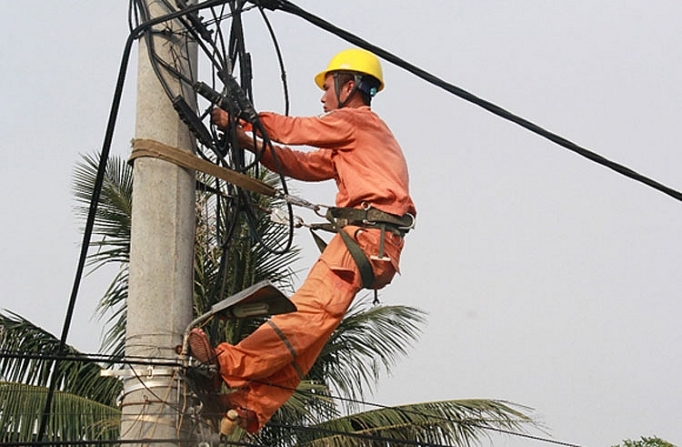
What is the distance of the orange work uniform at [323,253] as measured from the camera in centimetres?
461

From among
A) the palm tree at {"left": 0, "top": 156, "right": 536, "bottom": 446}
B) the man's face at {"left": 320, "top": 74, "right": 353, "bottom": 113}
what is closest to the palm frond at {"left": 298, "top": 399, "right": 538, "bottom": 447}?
the palm tree at {"left": 0, "top": 156, "right": 536, "bottom": 446}

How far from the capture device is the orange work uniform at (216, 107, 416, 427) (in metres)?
4.61

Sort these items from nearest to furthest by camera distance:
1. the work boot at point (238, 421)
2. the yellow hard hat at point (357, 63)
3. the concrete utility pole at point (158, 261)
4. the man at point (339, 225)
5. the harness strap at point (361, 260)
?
the concrete utility pole at point (158, 261) → the work boot at point (238, 421) → the man at point (339, 225) → the harness strap at point (361, 260) → the yellow hard hat at point (357, 63)

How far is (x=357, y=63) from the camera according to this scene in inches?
219

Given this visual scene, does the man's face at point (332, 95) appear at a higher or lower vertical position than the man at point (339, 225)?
higher

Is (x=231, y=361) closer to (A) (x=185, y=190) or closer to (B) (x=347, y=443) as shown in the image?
(A) (x=185, y=190)

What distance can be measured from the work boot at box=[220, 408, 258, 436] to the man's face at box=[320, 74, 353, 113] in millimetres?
1635

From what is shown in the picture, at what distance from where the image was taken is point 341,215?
5.05m

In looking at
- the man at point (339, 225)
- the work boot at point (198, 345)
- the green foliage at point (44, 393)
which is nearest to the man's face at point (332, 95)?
the man at point (339, 225)

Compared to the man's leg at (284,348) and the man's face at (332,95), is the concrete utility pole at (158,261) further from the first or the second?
the man's face at (332,95)

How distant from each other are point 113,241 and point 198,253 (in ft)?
3.18

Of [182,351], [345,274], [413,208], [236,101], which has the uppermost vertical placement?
[236,101]

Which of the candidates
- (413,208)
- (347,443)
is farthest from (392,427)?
(413,208)

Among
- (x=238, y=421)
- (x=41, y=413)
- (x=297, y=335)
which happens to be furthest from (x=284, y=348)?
(x=41, y=413)
